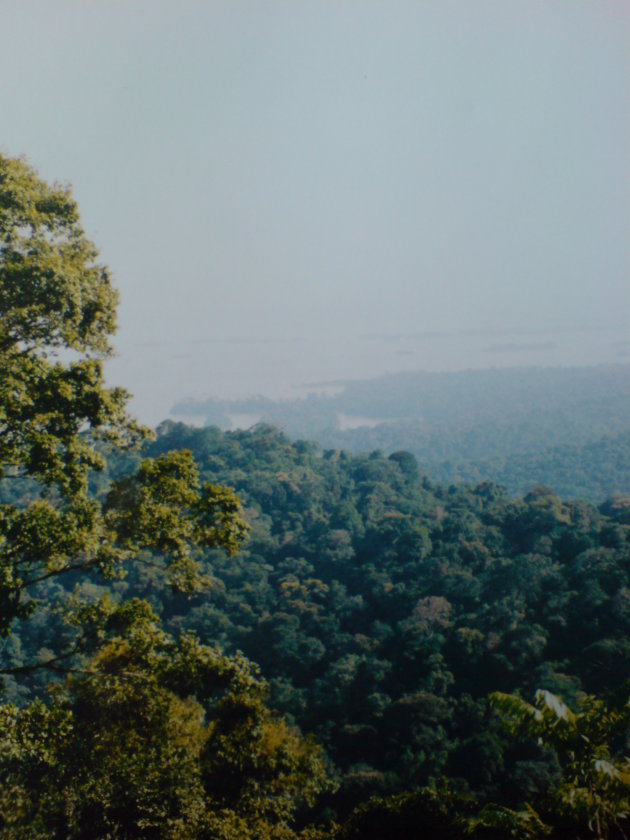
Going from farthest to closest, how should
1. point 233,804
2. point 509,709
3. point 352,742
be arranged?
point 352,742 → point 233,804 → point 509,709

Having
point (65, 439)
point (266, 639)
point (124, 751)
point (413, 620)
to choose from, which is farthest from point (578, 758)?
point (266, 639)

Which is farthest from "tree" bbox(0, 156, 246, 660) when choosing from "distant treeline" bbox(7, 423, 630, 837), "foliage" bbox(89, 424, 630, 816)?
"foliage" bbox(89, 424, 630, 816)

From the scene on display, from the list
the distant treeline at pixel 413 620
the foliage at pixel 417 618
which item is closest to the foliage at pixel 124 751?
the distant treeline at pixel 413 620

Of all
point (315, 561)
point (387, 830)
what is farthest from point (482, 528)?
point (387, 830)

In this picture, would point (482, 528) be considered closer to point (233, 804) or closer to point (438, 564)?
point (438, 564)

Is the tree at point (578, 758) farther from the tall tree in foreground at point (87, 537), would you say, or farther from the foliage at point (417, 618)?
the foliage at point (417, 618)

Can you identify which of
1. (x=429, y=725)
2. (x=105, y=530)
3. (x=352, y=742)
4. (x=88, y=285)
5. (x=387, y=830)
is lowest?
(x=352, y=742)

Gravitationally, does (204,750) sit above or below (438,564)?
above
